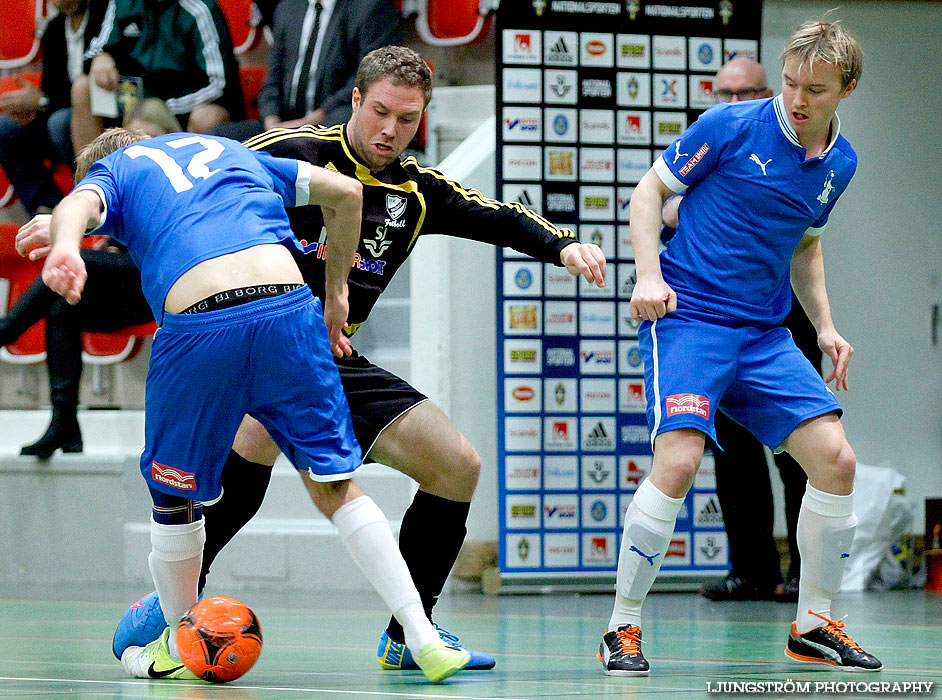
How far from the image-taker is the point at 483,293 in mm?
6262

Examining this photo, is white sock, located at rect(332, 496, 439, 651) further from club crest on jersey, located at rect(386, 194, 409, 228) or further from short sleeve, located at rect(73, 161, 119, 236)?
club crest on jersey, located at rect(386, 194, 409, 228)

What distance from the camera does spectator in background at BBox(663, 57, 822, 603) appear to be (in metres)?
5.52

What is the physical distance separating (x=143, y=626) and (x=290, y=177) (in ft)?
4.46

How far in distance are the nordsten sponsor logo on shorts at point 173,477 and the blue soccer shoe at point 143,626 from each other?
22.8 inches

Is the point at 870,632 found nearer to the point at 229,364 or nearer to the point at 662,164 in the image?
the point at 662,164

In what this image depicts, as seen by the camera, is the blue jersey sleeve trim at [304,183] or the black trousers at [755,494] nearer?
the blue jersey sleeve trim at [304,183]

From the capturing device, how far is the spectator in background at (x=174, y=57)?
7184 mm

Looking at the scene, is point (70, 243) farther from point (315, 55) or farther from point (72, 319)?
point (315, 55)

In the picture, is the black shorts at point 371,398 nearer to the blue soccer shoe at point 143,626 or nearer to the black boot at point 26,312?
the blue soccer shoe at point 143,626

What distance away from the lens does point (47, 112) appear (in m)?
7.57

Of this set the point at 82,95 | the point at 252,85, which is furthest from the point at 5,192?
the point at 252,85

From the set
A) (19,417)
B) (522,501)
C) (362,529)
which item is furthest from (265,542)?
(362,529)

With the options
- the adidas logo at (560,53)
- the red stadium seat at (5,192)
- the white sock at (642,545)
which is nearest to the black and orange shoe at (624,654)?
the white sock at (642,545)

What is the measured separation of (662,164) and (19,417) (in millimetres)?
4924
